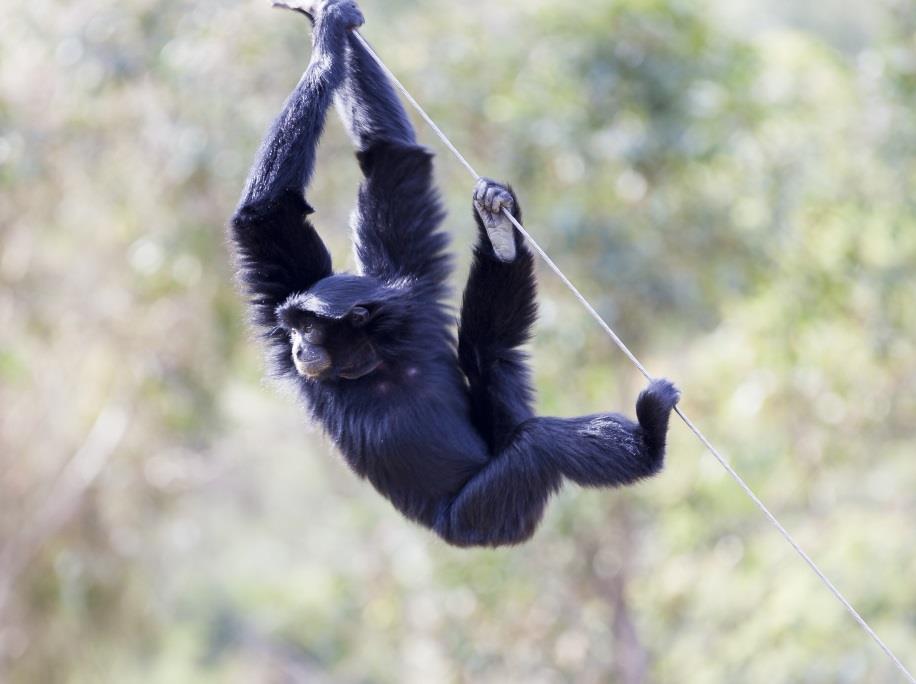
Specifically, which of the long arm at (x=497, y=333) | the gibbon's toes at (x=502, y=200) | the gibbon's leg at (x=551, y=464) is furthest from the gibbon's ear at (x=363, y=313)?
the gibbon's leg at (x=551, y=464)

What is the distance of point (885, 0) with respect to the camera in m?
8.66

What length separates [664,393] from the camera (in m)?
4.23

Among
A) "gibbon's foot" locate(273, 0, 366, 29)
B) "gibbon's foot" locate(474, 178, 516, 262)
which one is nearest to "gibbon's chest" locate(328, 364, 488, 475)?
"gibbon's foot" locate(474, 178, 516, 262)

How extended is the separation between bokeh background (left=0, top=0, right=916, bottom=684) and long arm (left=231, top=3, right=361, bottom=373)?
3.84m

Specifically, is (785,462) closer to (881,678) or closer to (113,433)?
(881,678)

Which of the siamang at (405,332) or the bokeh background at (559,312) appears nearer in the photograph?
the siamang at (405,332)

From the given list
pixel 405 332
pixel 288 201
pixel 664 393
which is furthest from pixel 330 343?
pixel 664 393

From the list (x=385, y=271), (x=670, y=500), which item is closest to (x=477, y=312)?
(x=385, y=271)

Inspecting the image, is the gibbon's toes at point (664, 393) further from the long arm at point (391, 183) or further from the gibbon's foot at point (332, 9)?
the gibbon's foot at point (332, 9)

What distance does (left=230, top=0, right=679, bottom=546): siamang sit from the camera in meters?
4.31

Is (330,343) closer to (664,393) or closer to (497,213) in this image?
(497,213)

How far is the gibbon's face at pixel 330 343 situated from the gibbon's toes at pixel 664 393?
1046 millimetres

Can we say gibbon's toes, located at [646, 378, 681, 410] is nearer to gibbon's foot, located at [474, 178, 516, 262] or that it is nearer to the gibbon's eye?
gibbon's foot, located at [474, 178, 516, 262]

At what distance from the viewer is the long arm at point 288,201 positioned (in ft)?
14.3
